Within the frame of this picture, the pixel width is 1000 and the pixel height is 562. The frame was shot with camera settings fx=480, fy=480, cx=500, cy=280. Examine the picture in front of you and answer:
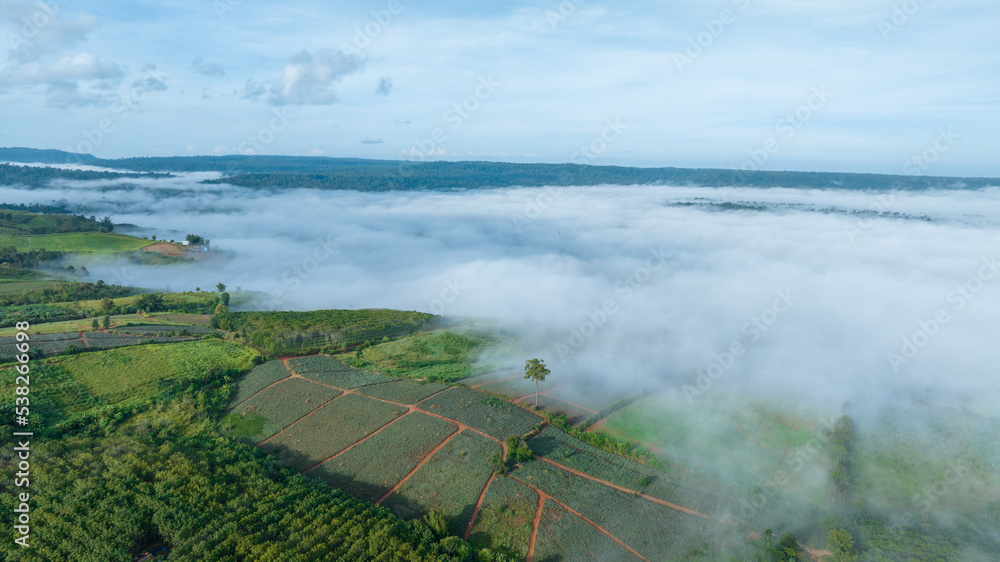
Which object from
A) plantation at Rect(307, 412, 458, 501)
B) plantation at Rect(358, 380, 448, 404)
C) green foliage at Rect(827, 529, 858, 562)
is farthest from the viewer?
plantation at Rect(358, 380, 448, 404)

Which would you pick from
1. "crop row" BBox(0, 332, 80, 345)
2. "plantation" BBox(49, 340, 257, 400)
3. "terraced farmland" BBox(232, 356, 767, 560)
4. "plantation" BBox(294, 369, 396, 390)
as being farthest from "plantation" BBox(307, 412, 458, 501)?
"crop row" BBox(0, 332, 80, 345)

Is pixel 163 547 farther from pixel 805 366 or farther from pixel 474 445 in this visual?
pixel 805 366

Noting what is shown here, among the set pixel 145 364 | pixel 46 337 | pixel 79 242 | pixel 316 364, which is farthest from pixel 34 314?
pixel 79 242

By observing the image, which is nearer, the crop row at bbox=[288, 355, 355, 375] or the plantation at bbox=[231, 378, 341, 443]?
the plantation at bbox=[231, 378, 341, 443]

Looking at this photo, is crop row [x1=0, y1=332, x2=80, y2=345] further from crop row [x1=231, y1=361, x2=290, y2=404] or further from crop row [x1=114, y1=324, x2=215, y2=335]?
crop row [x1=231, y1=361, x2=290, y2=404]

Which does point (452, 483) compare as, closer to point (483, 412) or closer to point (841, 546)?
point (483, 412)

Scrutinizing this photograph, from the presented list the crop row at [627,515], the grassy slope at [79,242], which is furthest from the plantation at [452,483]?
the grassy slope at [79,242]
